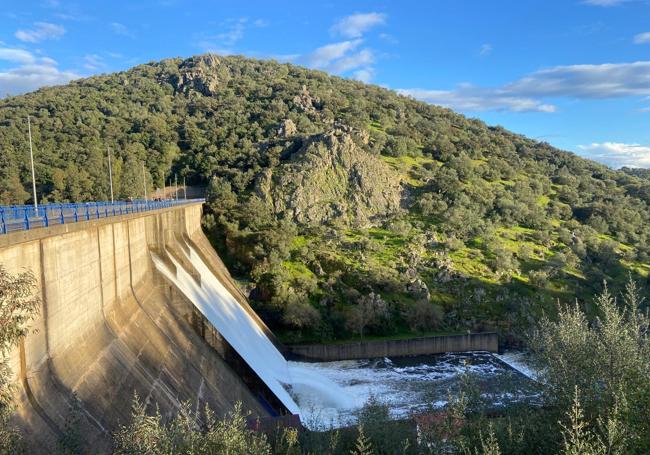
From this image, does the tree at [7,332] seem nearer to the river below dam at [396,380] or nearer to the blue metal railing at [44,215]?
the blue metal railing at [44,215]

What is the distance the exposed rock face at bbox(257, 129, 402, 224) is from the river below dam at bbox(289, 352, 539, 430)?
69.9ft

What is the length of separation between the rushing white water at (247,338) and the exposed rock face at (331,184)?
71.1 feet

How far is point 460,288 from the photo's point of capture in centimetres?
4047

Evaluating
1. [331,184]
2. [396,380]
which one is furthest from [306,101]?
[396,380]

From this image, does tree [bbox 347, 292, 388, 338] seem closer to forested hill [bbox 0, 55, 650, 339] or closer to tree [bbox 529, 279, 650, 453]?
forested hill [bbox 0, 55, 650, 339]

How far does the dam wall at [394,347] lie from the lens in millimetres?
31766

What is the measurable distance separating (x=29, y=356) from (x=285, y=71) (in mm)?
113889

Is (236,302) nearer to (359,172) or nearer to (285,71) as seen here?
(359,172)

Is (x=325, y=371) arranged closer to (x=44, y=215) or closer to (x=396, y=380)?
(x=396, y=380)

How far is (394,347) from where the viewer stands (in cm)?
3334

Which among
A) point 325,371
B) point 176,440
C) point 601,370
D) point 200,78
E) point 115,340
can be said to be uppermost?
point 200,78

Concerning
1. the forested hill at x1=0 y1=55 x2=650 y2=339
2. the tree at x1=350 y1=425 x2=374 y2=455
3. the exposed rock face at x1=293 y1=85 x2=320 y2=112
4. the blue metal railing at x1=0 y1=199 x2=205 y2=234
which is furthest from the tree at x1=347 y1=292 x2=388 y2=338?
the exposed rock face at x1=293 y1=85 x2=320 y2=112

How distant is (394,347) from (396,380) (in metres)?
4.64

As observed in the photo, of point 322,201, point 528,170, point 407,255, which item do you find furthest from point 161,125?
point 528,170
